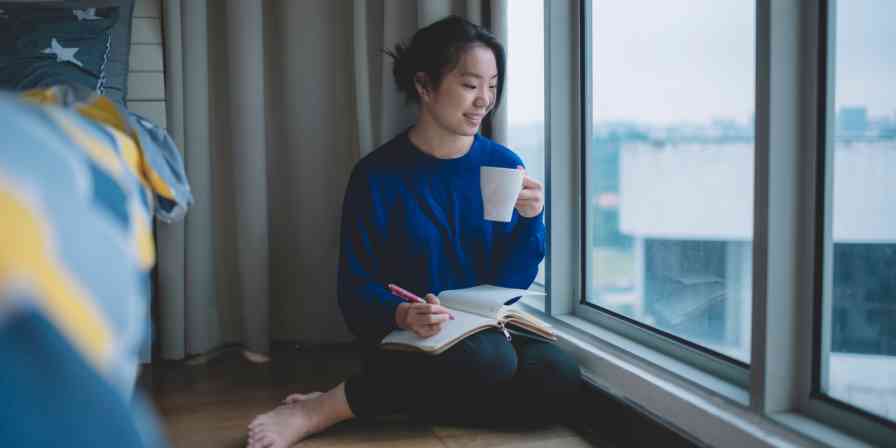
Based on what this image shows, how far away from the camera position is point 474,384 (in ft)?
4.84

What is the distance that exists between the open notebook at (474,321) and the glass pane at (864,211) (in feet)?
1.87

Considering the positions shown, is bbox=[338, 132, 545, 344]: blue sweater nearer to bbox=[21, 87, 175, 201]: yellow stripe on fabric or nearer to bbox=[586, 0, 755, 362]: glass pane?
bbox=[586, 0, 755, 362]: glass pane

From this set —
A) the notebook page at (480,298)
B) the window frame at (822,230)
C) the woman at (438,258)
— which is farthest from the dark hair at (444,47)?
the window frame at (822,230)

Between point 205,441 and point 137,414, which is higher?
point 137,414

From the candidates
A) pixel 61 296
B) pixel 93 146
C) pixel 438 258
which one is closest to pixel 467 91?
pixel 438 258

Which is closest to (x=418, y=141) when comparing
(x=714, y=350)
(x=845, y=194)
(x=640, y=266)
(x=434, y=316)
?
(x=434, y=316)

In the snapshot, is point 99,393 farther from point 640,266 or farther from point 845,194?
point 640,266

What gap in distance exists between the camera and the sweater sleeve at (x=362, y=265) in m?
1.58

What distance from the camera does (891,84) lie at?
1008 mm

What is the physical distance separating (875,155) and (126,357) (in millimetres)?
1001

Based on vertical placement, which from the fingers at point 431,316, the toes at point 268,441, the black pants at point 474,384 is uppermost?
the fingers at point 431,316

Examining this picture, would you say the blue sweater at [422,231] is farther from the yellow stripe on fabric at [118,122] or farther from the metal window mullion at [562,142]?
the yellow stripe on fabric at [118,122]

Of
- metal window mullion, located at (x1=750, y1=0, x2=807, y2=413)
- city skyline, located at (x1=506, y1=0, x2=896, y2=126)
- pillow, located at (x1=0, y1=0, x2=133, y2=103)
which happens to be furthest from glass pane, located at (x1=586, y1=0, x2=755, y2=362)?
pillow, located at (x1=0, y1=0, x2=133, y2=103)

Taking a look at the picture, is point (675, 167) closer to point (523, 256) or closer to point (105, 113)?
point (523, 256)
